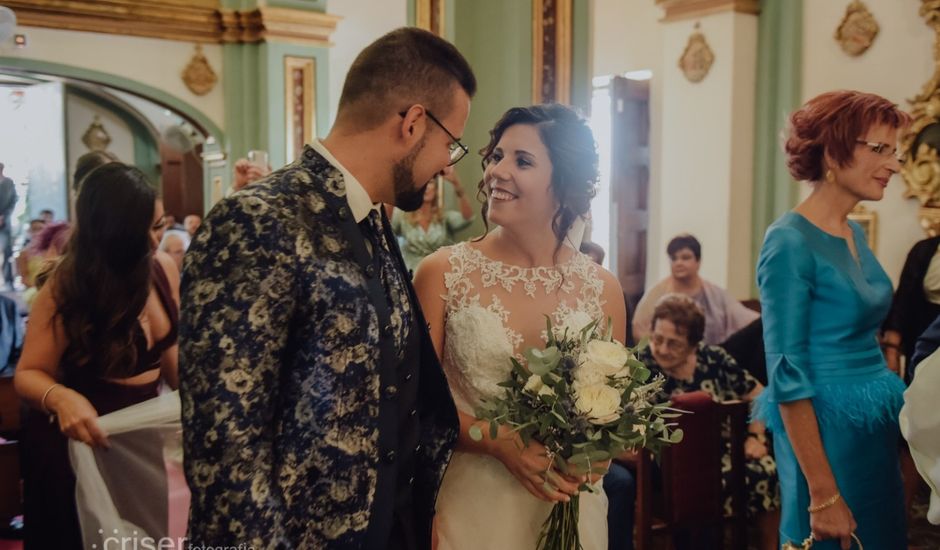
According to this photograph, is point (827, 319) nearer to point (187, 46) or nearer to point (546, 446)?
point (546, 446)

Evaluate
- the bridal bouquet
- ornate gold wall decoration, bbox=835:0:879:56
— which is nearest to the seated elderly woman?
the bridal bouquet

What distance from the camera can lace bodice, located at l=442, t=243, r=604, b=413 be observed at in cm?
247

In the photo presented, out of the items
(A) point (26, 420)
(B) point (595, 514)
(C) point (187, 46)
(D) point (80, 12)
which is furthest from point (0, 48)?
(B) point (595, 514)

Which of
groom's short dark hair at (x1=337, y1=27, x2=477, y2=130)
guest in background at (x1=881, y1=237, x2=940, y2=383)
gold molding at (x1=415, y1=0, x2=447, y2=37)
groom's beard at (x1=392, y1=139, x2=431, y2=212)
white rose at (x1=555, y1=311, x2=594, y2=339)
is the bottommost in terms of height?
guest in background at (x1=881, y1=237, x2=940, y2=383)

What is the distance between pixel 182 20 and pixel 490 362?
7.57 m

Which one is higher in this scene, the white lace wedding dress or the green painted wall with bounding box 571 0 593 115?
the green painted wall with bounding box 571 0 593 115

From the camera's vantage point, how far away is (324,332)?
157 centimetres

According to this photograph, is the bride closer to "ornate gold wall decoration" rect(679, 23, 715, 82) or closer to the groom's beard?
the groom's beard

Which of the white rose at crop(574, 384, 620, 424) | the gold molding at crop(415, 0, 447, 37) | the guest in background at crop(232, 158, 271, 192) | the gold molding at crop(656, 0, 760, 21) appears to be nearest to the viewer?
the white rose at crop(574, 384, 620, 424)

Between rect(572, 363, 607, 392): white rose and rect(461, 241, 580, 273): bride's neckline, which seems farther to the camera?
rect(461, 241, 580, 273): bride's neckline

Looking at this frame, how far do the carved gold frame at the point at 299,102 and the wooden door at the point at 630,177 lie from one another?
3.10 m

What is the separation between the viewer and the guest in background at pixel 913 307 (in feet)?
18.8

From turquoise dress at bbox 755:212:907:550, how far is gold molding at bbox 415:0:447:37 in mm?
3252

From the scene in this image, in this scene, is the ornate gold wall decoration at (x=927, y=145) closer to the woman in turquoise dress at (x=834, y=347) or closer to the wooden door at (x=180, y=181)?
the woman in turquoise dress at (x=834, y=347)
